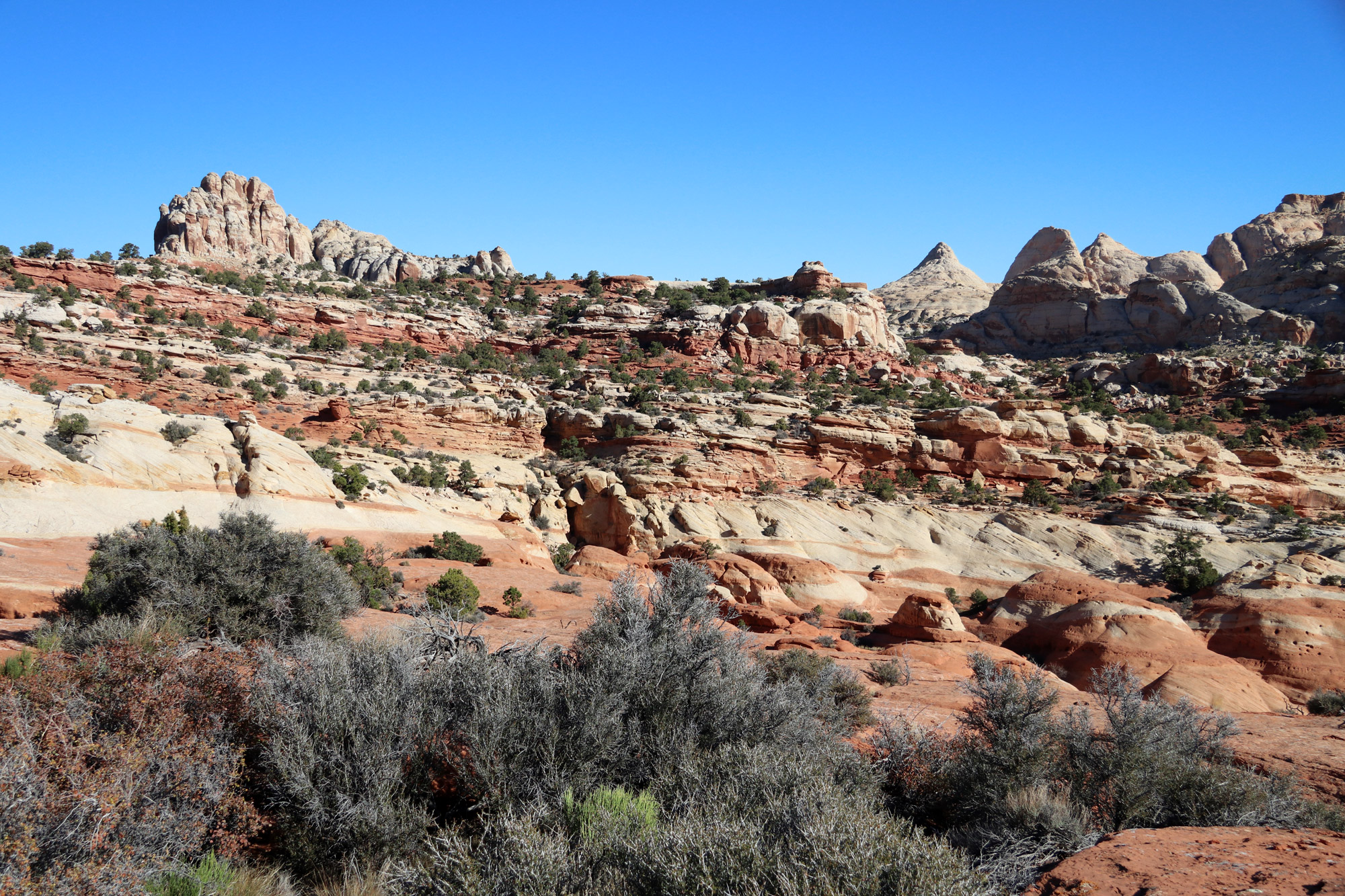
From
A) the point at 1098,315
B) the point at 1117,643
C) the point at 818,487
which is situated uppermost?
the point at 1098,315

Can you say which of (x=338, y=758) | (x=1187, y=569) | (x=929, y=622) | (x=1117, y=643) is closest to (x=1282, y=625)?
(x=1117, y=643)

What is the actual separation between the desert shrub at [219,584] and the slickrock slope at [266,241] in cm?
5611

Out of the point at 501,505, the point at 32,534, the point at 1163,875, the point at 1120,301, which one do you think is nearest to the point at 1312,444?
the point at 1120,301

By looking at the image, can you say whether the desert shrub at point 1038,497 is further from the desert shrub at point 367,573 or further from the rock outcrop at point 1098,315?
the rock outcrop at point 1098,315

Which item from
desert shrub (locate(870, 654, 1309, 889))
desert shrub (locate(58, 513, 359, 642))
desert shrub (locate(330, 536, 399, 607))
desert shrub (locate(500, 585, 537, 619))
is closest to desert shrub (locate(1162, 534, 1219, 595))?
desert shrub (locate(870, 654, 1309, 889))

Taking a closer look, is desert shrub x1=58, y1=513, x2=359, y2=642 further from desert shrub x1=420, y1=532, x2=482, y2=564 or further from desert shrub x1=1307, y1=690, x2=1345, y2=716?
desert shrub x1=1307, y1=690, x2=1345, y2=716

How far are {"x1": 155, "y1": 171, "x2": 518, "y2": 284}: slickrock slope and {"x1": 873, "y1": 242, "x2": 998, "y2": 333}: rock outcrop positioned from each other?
166 feet

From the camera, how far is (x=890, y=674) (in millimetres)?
13625

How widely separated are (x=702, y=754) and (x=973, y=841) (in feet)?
8.15

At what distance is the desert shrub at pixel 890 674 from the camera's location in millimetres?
13609

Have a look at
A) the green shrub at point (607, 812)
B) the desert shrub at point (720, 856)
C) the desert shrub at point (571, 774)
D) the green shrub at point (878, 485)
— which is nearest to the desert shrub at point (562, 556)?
the green shrub at point (878, 485)

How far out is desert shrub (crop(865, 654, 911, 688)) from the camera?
1361 centimetres

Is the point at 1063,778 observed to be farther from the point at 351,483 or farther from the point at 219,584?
the point at 351,483

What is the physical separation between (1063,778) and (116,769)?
27.3 ft
